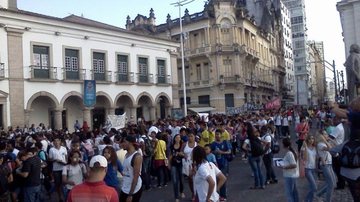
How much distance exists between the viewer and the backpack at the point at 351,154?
15.2 ft

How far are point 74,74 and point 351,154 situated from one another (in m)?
27.2

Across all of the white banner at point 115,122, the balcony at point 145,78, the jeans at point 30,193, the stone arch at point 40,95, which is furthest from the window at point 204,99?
the jeans at point 30,193

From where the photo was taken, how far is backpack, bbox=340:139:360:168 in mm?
4637

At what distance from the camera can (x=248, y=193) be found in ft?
34.3

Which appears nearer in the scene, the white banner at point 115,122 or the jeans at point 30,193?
the jeans at point 30,193

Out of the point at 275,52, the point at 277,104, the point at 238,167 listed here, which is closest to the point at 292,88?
the point at 275,52

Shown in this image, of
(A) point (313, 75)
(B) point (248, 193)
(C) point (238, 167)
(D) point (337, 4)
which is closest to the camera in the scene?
(B) point (248, 193)

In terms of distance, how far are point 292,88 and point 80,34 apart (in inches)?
2562

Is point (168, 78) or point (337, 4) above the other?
point (337, 4)

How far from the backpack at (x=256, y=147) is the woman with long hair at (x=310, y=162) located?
72.4 inches

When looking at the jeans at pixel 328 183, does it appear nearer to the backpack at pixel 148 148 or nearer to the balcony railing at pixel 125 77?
the backpack at pixel 148 148

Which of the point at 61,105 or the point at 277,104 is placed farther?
the point at 277,104

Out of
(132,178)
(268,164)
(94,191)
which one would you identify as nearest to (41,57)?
(268,164)

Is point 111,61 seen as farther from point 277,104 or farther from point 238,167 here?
point 238,167
